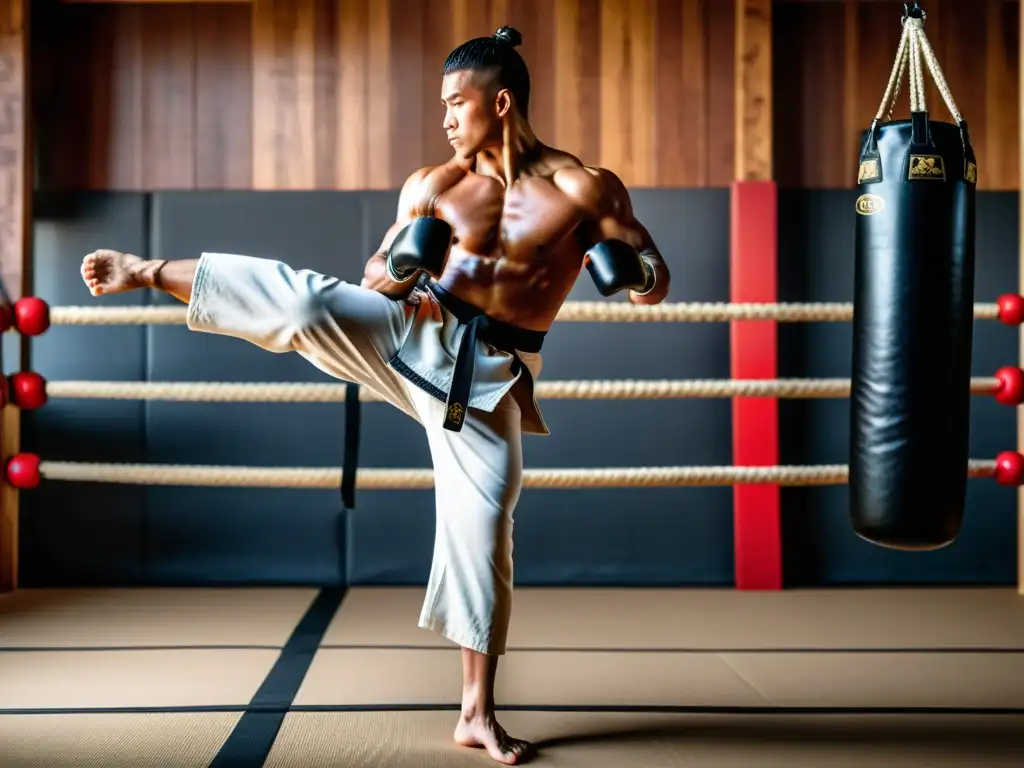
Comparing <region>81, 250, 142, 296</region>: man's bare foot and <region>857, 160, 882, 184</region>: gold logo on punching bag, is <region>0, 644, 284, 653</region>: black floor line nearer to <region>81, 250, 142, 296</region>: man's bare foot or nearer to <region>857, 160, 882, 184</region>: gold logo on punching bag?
<region>81, 250, 142, 296</region>: man's bare foot

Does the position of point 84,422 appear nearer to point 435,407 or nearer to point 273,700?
point 273,700

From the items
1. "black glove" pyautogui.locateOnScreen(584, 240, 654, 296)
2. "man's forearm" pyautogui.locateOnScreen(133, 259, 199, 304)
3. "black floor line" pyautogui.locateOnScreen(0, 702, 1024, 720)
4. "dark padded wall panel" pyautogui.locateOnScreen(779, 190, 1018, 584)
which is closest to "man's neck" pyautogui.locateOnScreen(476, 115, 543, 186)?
"black glove" pyautogui.locateOnScreen(584, 240, 654, 296)

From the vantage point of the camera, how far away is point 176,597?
9.68ft

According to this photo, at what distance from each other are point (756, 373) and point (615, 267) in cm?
160

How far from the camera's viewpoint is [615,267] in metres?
1.70

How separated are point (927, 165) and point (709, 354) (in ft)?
4.96

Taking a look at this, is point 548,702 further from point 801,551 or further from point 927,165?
point 801,551

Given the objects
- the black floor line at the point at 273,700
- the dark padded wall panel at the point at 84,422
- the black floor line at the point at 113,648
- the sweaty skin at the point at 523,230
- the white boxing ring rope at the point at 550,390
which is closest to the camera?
the black floor line at the point at 273,700

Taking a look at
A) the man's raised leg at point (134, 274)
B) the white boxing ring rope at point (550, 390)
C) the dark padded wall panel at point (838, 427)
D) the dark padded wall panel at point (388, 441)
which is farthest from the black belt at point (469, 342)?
the dark padded wall panel at point (838, 427)

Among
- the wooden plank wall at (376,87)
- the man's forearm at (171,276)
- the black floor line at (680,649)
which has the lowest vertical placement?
the black floor line at (680,649)

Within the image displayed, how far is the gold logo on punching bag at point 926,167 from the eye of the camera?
1.76 meters

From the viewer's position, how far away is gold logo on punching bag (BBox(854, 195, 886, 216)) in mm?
1802

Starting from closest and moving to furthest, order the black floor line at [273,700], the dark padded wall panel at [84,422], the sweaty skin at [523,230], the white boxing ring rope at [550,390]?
1. the black floor line at [273,700]
2. the sweaty skin at [523,230]
3. the white boxing ring rope at [550,390]
4. the dark padded wall panel at [84,422]

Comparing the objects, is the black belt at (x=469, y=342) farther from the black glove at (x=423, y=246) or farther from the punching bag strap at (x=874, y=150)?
the punching bag strap at (x=874, y=150)
